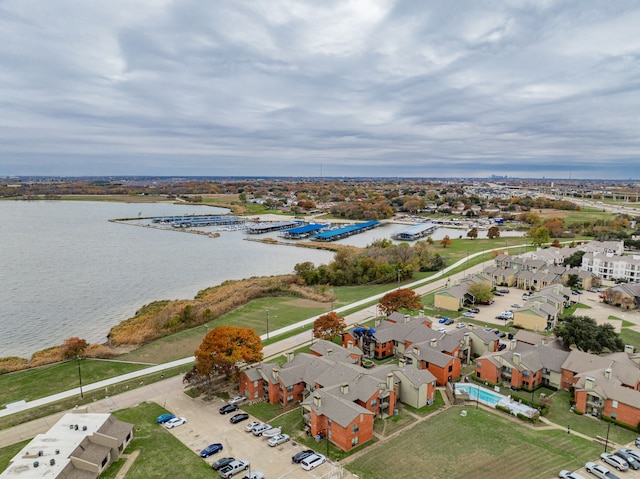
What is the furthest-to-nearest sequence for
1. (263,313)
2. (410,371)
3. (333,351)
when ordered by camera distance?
(263,313)
(333,351)
(410,371)

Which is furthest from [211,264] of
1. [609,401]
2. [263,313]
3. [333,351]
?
[609,401]

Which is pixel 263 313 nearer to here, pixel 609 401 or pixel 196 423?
pixel 196 423

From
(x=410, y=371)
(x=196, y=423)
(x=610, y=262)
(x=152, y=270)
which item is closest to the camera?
(x=196, y=423)

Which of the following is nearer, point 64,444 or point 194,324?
point 64,444

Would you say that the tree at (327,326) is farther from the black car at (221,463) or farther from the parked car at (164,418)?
the black car at (221,463)

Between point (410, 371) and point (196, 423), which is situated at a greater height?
point (410, 371)

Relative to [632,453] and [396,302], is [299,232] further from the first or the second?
[632,453]

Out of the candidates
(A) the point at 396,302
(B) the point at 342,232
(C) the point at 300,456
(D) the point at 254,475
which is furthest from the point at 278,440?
(B) the point at 342,232

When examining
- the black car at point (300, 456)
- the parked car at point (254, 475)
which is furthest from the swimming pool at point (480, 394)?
the parked car at point (254, 475)
